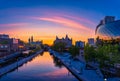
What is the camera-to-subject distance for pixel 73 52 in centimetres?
11819

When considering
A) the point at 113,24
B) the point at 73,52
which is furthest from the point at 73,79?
the point at 113,24

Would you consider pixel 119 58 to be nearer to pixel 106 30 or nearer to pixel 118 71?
pixel 118 71

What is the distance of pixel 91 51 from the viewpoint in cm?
7069

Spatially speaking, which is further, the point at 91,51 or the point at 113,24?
the point at 113,24

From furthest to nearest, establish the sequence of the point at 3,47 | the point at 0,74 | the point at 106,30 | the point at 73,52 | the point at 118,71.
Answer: the point at 3,47 → the point at 106,30 → the point at 73,52 → the point at 0,74 → the point at 118,71

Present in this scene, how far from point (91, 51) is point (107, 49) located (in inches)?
434

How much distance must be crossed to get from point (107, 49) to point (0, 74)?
2432 cm

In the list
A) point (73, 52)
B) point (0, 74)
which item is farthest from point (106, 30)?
point (0, 74)

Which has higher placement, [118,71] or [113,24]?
[113,24]

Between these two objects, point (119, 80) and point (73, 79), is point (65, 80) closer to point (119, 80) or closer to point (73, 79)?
point (73, 79)

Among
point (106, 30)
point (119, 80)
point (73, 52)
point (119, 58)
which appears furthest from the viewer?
point (106, 30)

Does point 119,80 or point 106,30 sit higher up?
point 106,30

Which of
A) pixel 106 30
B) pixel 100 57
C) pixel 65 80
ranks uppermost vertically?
pixel 106 30

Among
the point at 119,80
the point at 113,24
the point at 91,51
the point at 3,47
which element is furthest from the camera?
the point at 3,47
